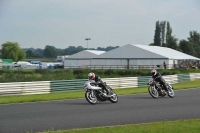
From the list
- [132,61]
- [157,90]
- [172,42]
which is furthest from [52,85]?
[172,42]

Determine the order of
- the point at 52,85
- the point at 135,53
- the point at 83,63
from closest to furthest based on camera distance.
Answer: the point at 52,85 → the point at 135,53 → the point at 83,63

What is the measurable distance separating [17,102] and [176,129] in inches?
423

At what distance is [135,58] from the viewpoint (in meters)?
64.4

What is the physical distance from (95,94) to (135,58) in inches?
1888

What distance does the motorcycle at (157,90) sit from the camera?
1915cm

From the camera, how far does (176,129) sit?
9.10m

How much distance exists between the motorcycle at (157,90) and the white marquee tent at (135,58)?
40180 millimetres

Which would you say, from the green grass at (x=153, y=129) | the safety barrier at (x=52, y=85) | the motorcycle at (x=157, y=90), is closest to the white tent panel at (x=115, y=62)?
the safety barrier at (x=52, y=85)

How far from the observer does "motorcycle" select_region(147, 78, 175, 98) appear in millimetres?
19150

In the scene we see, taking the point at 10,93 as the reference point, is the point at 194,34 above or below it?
above

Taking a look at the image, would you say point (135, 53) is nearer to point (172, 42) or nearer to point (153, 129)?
point (172, 42)

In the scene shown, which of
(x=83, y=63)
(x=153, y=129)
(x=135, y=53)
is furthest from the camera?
(x=83, y=63)

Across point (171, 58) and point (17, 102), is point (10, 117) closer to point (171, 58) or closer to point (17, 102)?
point (17, 102)

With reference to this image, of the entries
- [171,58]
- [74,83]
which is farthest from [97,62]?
[74,83]
